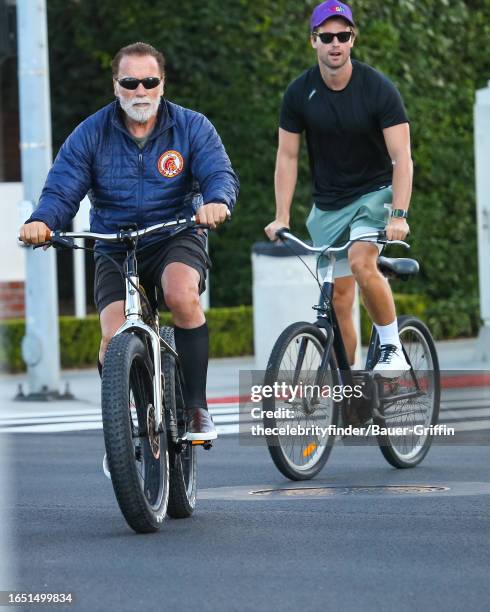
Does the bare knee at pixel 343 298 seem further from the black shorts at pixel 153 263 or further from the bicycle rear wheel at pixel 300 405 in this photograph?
the black shorts at pixel 153 263

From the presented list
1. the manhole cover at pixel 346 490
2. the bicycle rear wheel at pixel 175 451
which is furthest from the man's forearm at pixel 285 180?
the bicycle rear wheel at pixel 175 451

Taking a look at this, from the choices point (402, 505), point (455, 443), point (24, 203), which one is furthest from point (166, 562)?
point (24, 203)

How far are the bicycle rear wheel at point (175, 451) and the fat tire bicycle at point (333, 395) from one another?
72cm

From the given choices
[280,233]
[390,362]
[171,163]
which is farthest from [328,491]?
[171,163]

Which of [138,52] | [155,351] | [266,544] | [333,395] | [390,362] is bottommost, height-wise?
[266,544]

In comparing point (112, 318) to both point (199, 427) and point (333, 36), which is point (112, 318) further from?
point (333, 36)

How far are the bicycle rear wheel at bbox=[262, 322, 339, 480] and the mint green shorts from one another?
1.48 ft

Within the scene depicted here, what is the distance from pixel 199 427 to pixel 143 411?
0.38m

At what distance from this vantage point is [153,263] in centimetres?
630

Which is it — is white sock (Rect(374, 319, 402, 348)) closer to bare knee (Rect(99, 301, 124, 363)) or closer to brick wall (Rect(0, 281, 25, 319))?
bare knee (Rect(99, 301, 124, 363))

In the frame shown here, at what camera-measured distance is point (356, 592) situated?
4.91 meters

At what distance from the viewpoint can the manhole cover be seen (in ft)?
23.1

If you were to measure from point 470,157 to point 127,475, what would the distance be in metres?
13.9

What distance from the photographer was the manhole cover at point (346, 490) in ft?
23.1
